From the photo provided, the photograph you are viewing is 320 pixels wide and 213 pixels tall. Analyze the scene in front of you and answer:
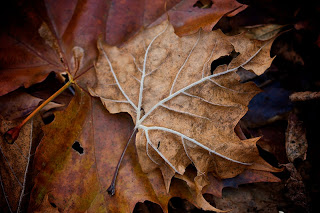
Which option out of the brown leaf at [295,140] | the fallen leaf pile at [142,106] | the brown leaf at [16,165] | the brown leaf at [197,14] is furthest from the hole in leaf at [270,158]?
the brown leaf at [16,165]

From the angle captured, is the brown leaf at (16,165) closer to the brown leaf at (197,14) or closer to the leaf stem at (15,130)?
the leaf stem at (15,130)

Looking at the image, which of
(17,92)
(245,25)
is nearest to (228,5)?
(245,25)

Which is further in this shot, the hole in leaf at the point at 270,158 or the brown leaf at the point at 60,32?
the hole in leaf at the point at 270,158

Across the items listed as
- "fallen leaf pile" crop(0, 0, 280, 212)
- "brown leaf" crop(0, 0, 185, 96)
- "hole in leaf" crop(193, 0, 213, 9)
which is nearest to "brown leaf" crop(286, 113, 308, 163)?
"fallen leaf pile" crop(0, 0, 280, 212)

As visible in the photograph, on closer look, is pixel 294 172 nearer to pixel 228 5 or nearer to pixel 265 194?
pixel 265 194

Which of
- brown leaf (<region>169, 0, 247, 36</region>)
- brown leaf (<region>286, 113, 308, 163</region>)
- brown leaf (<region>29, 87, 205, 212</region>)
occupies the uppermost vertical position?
brown leaf (<region>169, 0, 247, 36</region>)

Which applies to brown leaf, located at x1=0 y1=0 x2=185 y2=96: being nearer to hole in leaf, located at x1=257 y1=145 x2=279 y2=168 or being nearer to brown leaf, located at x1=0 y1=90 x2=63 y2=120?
brown leaf, located at x1=0 y1=90 x2=63 y2=120

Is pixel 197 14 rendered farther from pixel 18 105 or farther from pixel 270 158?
pixel 18 105

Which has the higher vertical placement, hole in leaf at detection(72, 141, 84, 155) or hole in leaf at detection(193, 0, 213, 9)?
hole in leaf at detection(193, 0, 213, 9)
